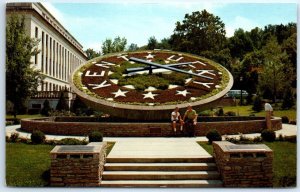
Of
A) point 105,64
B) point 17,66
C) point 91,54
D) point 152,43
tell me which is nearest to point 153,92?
point 105,64

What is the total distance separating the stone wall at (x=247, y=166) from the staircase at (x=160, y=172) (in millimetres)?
330

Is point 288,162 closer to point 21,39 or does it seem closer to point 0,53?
point 0,53

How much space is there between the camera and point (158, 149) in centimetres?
1048

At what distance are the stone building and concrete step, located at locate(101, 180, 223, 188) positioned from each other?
47.1 feet

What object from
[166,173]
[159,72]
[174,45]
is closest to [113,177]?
[166,173]

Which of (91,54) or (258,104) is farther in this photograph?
(91,54)

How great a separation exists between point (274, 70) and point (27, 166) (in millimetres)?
10990

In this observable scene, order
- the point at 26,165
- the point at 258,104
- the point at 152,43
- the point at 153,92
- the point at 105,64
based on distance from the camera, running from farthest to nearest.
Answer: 1. the point at 152,43
2. the point at 258,104
3. the point at 105,64
4. the point at 153,92
5. the point at 26,165

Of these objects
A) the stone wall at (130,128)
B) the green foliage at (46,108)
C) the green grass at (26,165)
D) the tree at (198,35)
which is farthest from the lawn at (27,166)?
the tree at (198,35)

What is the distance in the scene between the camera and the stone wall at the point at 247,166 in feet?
27.5

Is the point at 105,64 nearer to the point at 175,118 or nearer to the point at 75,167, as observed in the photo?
the point at 175,118

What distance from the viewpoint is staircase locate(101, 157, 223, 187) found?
8.59m

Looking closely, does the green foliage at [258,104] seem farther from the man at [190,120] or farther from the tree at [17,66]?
the tree at [17,66]

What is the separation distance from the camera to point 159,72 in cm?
1653
